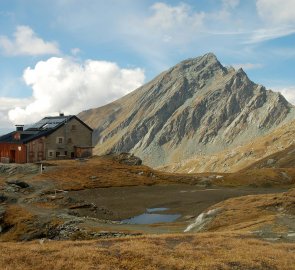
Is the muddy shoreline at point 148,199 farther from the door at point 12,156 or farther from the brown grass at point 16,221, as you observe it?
the door at point 12,156

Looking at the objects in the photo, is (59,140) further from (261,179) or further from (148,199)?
(261,179)

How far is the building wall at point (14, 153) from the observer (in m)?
97.2

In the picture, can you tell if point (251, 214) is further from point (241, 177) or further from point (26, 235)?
point (241, 177)

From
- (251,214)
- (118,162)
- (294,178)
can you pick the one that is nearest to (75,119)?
(118,162)

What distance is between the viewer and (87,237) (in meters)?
40.0

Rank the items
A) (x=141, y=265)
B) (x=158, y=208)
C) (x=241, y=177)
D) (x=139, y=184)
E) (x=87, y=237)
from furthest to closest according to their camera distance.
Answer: (x=241, y=177)
(x=139, y=184)
(x=158, y=208)
(x=87, y=237)
(x=141, y=265)

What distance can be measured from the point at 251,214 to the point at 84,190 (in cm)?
4071

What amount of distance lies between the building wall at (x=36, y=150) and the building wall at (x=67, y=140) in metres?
1.31

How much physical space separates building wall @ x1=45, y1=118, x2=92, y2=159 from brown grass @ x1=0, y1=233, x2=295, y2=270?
75725 millimetres

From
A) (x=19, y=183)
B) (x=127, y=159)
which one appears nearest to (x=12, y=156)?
(x=19, y=183)

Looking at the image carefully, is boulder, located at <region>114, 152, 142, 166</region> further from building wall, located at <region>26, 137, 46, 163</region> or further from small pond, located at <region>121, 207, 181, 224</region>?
small pond, located at <region>121, 207, 181, 224</region>

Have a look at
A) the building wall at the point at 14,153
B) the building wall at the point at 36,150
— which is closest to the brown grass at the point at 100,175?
the building wall at the point at 36,150

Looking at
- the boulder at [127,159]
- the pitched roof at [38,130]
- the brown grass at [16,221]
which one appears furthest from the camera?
the boulder at [127,159]

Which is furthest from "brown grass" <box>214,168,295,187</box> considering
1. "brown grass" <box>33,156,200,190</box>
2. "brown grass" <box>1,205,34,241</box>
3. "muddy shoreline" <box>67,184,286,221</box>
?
"brown grass" <box>1,205,34,241</box>
